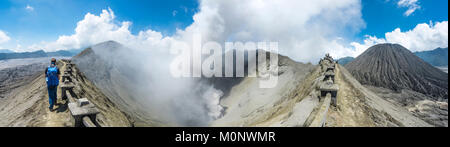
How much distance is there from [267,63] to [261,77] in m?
7.13

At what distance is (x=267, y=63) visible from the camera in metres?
61.1

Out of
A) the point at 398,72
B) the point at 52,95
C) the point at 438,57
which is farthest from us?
the point at 438,57

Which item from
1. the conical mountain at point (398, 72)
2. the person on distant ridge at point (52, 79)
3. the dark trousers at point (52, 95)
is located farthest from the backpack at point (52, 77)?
the conical mountain at point (398, 72)

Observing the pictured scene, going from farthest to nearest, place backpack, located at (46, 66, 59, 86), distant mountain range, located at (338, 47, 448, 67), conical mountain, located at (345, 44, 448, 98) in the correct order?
distant mountain range, located at (338, 47, 448, 67) → conical mountain, located at (345, 44, 448, 98) → backpack, located at (46, 66, 59, 86)

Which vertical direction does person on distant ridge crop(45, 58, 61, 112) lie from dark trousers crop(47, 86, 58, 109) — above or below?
above

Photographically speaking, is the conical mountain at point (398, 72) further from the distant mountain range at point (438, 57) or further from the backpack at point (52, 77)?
the distant mountain range at point (438, 57)

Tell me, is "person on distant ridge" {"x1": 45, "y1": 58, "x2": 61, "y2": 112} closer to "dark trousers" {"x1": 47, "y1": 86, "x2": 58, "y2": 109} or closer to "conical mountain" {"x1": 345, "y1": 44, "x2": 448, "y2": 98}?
"dark trousers" {"x1": 47, "y1": 86, "x2": 58, "y2": 109}

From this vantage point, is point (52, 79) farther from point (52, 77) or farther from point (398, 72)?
point (398, 72)

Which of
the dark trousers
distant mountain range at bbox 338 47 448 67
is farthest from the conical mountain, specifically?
distant mountain range at bbox 338 47 448 67

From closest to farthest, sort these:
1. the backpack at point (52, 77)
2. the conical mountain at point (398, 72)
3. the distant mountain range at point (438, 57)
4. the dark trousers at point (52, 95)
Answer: the backpack at point (52, 77) < the dark trousers at point (52, 95) < the conical mountain at point (398, 72) < the distant mountain range at point (438, 57)

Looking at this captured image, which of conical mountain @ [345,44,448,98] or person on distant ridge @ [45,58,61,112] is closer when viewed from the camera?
person on distant ridge @ [45,58,61,112]

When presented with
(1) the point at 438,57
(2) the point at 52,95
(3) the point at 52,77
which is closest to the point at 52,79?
(3) the point at 52,77

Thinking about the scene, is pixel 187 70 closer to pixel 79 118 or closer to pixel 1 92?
pixel 1 92

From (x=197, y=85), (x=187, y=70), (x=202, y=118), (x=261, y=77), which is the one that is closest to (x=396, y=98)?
(x=261, y=77)
